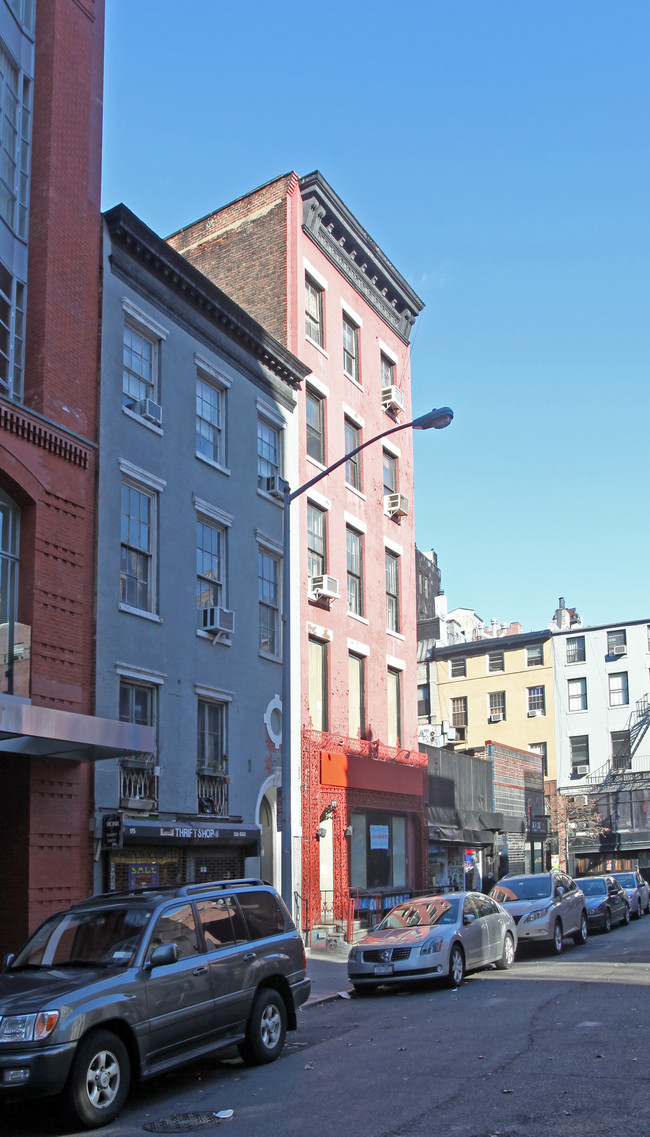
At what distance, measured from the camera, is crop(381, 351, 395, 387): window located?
32.8m

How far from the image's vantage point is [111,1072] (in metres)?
8.62

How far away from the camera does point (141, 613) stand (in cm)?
1930

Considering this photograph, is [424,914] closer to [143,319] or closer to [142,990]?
[142,990]

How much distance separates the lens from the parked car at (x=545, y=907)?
20.6m

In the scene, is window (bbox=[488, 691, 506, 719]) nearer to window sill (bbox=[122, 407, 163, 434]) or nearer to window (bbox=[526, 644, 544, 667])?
window (bbox=[526, 644, 544, 667])

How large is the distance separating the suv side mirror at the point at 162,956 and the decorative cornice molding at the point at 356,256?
22141 mm

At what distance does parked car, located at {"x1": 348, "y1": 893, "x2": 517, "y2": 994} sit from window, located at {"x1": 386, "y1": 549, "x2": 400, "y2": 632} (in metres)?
13.9

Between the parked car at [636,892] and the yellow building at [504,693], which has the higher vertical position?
the yellow building at [504,693]

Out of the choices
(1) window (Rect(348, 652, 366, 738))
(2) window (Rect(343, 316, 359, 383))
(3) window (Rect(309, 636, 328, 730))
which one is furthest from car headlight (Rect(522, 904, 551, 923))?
(2) window (Rect(343, 316, 359, 383))

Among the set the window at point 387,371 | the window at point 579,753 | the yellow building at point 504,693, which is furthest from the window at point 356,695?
the window at point 579,753

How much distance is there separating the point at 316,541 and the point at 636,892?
14.7m

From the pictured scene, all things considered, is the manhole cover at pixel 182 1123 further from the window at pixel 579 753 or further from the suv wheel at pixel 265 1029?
the window at pixel 579 753

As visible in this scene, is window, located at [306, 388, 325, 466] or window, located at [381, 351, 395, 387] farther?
window, located at [381, 351, 395, 387]

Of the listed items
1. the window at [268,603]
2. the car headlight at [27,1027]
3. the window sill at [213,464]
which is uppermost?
the window sill at [213,464]
